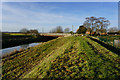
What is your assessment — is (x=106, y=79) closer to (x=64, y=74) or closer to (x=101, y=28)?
(x=64, y=74)

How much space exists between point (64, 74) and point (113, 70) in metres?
2.82

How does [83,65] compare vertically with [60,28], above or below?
below

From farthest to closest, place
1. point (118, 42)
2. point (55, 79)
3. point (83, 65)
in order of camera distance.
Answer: point (118, 42), point (83, 65), point (55, 79)

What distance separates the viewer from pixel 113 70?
4.99 meters

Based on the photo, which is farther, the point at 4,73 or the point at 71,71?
the point at 4,73

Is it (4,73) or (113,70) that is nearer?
(113,70)

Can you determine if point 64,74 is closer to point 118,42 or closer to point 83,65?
point 83,65

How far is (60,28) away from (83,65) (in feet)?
245

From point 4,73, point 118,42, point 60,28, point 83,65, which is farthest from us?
point 60,28

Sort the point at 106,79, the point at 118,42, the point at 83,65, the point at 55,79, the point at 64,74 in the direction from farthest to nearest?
1. the point at 118,42
2. the point at 83,65
3. the point at 64,74
4. the point at 55,79
5. the point at 106,79

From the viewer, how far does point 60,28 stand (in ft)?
260

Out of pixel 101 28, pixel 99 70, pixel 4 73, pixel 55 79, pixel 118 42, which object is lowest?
pixel 4 73

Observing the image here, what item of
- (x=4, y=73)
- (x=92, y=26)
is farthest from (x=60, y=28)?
(x=4, y=73)

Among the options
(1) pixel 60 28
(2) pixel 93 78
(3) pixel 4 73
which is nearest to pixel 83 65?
(2) pixel 93 78
